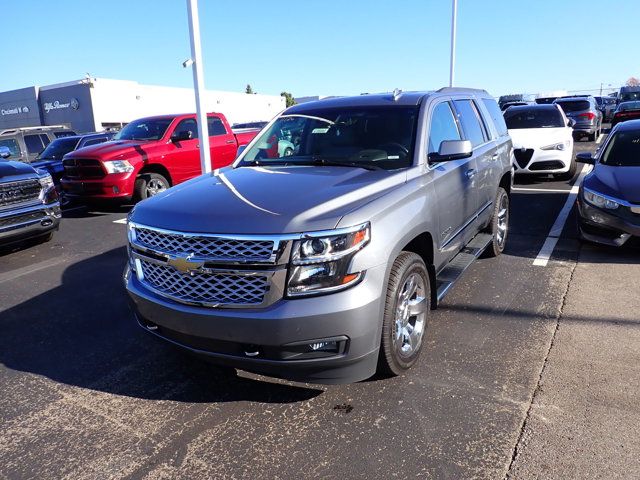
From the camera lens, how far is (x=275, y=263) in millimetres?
2703

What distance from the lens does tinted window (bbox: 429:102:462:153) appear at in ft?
13.4

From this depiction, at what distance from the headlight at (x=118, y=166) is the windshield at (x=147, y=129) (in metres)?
1.23

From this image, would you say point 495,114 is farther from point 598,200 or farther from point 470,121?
point 598,200

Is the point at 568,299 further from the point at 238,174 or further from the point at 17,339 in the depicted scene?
the point at 17,339

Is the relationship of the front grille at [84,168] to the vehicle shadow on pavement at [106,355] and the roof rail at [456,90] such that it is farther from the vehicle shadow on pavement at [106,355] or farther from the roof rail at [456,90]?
the roof rail at [456,90]

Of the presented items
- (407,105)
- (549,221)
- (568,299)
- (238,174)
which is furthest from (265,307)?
(549,221)

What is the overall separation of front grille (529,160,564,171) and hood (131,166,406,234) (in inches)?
315

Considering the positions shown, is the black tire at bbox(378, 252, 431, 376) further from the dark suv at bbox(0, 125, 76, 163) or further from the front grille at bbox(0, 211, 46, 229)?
the dark suv at bbox(0, 125, 76, 163)

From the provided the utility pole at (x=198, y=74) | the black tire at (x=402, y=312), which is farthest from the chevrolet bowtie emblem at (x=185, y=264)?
the utility pole at (x=198, y=74)

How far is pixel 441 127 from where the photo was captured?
4.33m

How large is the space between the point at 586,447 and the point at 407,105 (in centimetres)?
282

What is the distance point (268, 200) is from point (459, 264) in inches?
90.2

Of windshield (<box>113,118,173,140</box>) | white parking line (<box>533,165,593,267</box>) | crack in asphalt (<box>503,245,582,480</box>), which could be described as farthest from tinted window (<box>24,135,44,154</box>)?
crack in asphalt (<box>503,245,582,480</box>)

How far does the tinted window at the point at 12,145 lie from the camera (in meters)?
12.2
